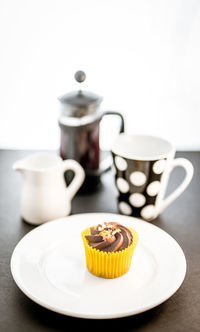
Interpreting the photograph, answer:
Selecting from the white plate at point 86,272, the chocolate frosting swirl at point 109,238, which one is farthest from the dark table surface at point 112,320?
the chocolate frosting swirl at point 109,238

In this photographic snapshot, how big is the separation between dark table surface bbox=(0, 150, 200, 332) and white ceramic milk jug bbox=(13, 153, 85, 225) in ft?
0.14

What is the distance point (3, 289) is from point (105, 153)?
2.27 ft

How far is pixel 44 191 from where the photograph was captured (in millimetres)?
985

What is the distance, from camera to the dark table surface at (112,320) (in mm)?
721

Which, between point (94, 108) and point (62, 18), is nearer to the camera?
point (94, 108)

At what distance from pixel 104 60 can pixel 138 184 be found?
55 centimetres

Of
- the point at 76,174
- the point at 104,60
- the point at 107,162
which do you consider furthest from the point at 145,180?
the point at 104,60

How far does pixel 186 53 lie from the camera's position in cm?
140

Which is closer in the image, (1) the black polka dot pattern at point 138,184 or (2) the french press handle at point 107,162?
(1) the black polka dot pattern at point 138,184

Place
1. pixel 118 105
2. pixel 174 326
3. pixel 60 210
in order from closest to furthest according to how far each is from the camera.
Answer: pixel 174 326 → pixel 60 210 → pixel 118 105

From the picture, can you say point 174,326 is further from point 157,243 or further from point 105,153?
point 105,153

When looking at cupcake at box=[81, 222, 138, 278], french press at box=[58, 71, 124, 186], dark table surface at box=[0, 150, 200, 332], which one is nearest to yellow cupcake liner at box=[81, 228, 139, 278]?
cupcake at box=[81, 222, 138, 278]

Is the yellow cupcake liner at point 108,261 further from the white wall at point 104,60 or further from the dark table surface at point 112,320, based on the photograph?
the white wall at point 104,60

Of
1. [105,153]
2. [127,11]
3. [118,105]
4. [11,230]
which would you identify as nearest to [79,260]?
[11,230]
